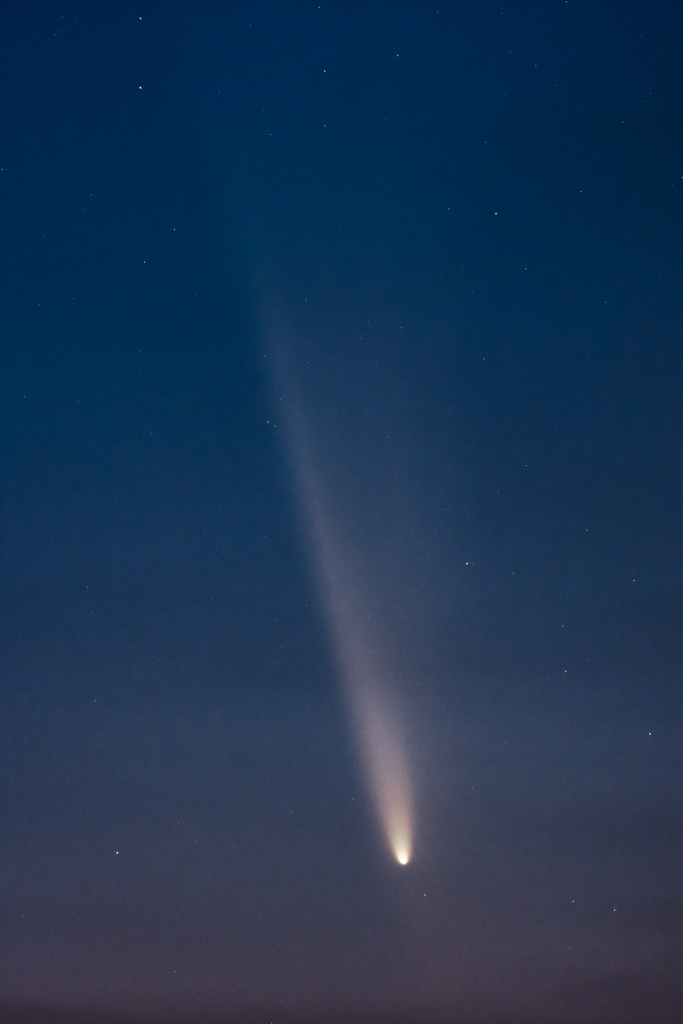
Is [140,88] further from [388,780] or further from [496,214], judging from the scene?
[388,780]

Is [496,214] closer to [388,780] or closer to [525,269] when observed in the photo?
[525,269]

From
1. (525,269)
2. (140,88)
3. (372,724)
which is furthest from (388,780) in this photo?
(140,88)

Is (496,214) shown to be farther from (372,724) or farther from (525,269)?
(372,724)

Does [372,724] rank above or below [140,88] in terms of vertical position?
below

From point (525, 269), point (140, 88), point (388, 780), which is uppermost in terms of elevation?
point (140, 88)

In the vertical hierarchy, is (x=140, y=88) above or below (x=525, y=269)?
above

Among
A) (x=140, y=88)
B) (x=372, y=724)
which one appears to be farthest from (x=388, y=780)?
(x=140, y=88)

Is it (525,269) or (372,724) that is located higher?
(525,269)

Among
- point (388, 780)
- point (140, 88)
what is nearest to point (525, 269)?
point (140, 88)
